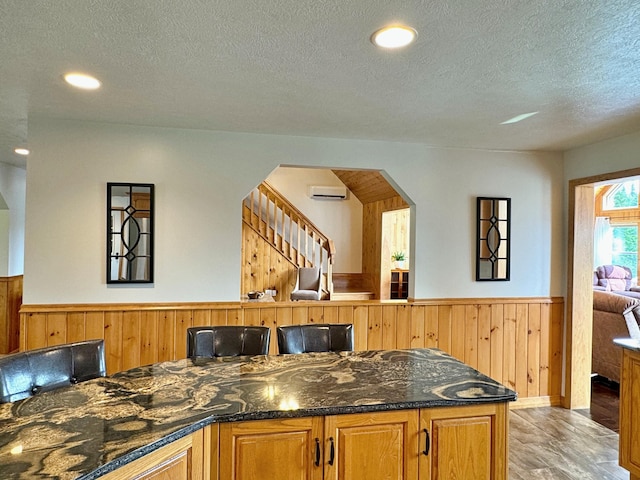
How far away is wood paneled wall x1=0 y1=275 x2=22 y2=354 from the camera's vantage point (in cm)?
517

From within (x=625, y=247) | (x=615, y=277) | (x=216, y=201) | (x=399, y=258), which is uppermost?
(x=216, y=201)

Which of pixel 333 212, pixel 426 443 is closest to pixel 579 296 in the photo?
pixel 426 443

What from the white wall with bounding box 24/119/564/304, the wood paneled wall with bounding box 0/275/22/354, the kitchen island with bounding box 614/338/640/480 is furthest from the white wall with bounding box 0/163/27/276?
the kitchen island with bounding box 614/338/640/480

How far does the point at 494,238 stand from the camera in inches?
160

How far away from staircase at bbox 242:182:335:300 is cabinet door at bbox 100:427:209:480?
5.10 m

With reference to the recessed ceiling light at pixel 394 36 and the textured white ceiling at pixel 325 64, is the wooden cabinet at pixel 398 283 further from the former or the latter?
the recessed ceiling light at pixel 394 36

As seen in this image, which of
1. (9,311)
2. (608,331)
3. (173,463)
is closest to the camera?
(173,463)

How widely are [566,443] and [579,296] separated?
4.68 feet

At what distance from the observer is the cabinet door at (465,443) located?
5.60 ft

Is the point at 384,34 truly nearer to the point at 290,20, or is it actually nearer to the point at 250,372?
the point at 290,20

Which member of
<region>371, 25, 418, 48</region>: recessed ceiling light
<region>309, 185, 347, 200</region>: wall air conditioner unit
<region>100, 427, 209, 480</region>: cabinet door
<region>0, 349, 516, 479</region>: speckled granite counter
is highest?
<region>309, 185, 347, 200</region>: wall air conditioner unit

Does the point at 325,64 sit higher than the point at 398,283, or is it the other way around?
the point at 325,64

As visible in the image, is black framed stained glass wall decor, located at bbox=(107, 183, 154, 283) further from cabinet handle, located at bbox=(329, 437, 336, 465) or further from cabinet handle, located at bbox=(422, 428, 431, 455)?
cabinet handle, located at bbox=(422, 428, 431, 455)

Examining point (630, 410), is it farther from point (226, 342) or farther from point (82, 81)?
point (82, 81)
